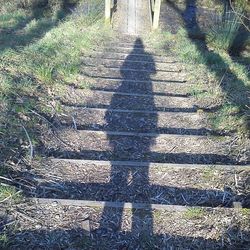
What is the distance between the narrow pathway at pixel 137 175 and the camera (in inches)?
110

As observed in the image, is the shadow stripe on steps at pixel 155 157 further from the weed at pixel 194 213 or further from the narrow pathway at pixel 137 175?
the weed at pixel 194 213

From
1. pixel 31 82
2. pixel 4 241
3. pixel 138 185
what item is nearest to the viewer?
pixel 4 241

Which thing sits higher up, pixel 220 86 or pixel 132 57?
pixel 220 86

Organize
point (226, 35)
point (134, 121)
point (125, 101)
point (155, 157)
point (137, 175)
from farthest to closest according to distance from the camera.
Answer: point (226, 35)
point (125, 101)
point (134, 121)
point (155, 157)
point (137, 175)

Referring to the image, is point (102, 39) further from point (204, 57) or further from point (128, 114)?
point (128, 114)

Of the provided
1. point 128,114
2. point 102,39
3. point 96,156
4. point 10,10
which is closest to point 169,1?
point 10,10

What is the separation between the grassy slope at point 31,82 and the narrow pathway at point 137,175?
0.22 meters

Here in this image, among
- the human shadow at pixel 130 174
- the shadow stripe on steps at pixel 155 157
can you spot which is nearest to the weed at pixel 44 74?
the human shadow at pixel 130 174

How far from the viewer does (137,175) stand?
135 inches

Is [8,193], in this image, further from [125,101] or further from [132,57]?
[132,57]

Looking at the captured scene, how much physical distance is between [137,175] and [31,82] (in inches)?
83.7

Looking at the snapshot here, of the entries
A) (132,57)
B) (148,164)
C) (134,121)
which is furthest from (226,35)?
(148,164)

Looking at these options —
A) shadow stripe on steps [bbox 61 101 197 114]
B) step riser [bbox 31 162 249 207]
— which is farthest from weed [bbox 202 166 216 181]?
shadow stripe on steps [bbox 61 101 197 114]

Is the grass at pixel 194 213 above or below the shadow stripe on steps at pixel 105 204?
below
